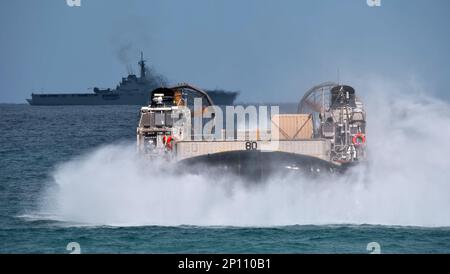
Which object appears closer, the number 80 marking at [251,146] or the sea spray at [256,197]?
the sea spray at [256,197]

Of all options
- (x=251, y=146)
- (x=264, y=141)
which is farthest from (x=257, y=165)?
(x=264, y=141)

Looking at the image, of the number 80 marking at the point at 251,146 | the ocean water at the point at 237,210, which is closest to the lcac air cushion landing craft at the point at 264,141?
the number 80 marking at the point at 251,146

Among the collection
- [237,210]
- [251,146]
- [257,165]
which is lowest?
[237,210]

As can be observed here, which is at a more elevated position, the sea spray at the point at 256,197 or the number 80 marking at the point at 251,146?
the number 80 marking at the point at 251,146

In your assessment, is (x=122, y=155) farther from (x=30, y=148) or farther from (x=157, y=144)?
(x=30, y=148)

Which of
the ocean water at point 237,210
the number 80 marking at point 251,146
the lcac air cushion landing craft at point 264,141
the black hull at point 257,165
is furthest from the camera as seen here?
the number 80 marking at point 251,146

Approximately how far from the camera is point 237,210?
127ft

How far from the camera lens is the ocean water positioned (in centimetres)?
3306

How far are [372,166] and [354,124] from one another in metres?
3.68

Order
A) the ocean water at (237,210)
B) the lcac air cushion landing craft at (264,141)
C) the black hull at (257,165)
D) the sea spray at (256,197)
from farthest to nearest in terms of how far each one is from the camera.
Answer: the lcac air cushion landing craft at (264,141)
the black hull at (257,165)
the sea spray at (256,197)
the ocean water at (237,210)

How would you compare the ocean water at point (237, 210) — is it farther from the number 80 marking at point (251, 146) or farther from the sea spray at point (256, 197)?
the number 80 marking at point (251, 146)

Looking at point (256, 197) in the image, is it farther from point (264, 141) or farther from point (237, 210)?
point (264, 141)

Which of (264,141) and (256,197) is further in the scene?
(264,141)

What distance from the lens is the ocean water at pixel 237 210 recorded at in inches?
1302
